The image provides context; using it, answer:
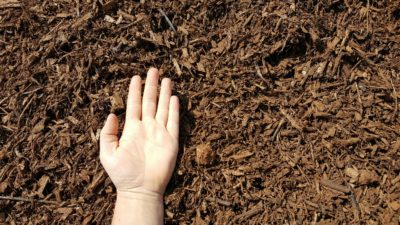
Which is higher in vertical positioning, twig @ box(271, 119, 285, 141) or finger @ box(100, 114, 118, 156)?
finger @ box(100, 114, 118, 156)

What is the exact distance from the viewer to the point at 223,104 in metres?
2.56

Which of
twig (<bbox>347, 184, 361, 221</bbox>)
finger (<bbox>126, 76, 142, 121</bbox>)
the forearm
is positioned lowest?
twig (<bbox>347, 184, 361, 221</bbox>)

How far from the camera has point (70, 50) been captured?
262cm

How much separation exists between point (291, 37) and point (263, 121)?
22.6 inches

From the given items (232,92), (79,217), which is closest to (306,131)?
(232,92)

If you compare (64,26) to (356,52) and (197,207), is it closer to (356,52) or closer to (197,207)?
(197,207)

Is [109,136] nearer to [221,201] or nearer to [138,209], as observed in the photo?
[138,209]

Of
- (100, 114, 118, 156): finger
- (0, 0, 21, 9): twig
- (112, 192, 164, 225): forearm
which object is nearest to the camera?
(112, 192, 164, 225): forearm

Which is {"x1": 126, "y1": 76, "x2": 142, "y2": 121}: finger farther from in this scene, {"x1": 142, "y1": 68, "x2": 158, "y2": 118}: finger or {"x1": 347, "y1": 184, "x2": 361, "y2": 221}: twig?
{"x1": 347, "y1": 184, "x2": 361, "y2": 221}: twig

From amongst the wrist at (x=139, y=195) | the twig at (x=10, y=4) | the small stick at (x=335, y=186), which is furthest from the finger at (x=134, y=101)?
the small stick at (x=335, y=186)

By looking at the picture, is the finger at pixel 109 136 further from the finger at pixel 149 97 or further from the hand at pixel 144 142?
the finger at pixel 149 97

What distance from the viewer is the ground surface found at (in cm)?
244

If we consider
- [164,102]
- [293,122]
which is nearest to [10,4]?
[164,102]

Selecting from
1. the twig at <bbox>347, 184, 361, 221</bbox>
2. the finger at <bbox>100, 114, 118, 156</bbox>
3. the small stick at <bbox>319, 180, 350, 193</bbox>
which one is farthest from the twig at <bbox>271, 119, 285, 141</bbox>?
the finger at <bbox>100, 114, 118, 156</bbox>
